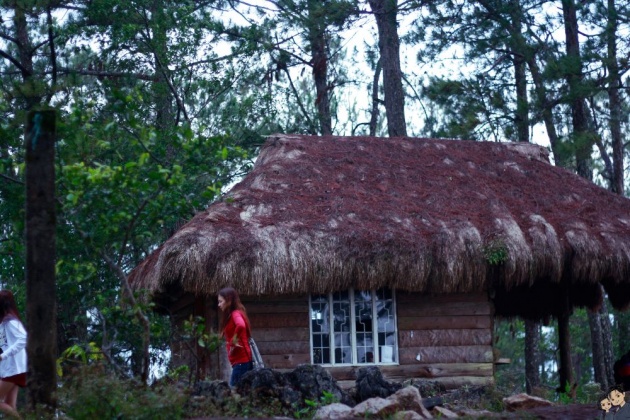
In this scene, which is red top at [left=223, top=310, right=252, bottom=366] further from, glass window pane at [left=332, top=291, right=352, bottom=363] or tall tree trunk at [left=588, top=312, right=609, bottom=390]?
tall tree trunk at [left=588, top=312, right=609, bottom=390]

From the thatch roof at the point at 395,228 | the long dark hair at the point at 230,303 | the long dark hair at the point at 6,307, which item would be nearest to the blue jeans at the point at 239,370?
the long dark hair at the point at 230,303

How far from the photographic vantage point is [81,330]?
785 inches

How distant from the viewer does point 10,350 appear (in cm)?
979

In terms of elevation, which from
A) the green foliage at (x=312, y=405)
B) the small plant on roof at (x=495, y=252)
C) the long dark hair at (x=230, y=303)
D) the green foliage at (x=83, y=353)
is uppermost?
the small plant on roof at (x=495, y=252)

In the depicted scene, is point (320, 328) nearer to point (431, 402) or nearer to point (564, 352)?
point (431, 402)

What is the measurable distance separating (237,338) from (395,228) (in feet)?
13.3

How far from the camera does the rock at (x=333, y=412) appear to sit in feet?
29.9

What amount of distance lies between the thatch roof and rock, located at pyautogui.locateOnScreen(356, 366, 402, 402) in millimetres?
1713

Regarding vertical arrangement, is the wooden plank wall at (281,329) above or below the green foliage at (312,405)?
above

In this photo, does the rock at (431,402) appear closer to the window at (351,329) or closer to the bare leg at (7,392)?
the window at (351,329)

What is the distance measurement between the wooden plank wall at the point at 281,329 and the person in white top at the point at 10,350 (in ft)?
14.2

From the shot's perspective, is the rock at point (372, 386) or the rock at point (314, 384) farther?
the rock at point (372, 386)

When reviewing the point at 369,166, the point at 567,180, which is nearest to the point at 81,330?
the point at 369,166

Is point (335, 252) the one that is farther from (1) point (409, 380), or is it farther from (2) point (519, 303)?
(2) point (519, 303)
